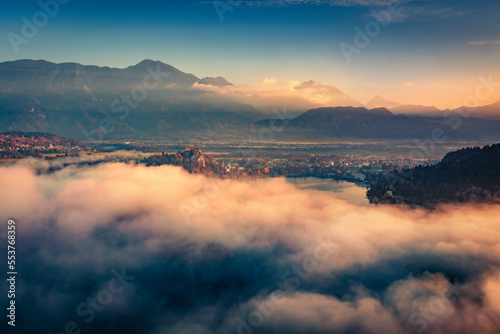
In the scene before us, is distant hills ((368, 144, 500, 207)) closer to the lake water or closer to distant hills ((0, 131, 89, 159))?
the lake water

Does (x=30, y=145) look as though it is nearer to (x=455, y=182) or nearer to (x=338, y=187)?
(x=338, y=187)

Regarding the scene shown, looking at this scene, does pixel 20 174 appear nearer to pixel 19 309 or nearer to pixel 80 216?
pixel 80 216

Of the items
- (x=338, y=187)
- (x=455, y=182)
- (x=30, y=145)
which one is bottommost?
(x=338, y=187)

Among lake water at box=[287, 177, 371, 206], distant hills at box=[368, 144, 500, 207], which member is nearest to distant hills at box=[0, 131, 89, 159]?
lake water at box=[287, 177, 371, 206]

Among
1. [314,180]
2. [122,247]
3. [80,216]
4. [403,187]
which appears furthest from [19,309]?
[314,180]

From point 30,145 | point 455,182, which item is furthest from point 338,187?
point 30,145

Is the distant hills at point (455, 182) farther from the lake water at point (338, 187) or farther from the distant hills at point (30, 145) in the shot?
the distant hills at point (30, 145)
